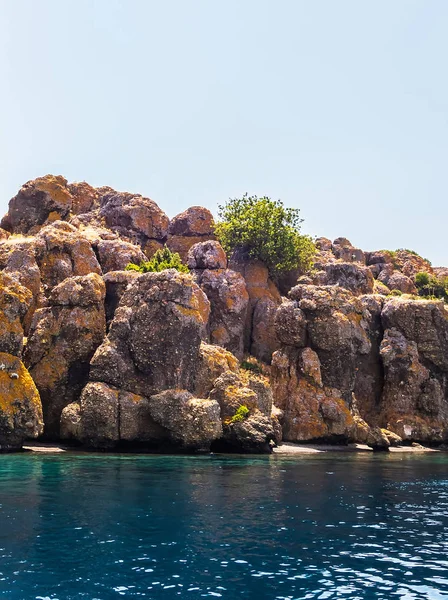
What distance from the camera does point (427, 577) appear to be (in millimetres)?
15664

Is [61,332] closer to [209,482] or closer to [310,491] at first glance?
[209,482]

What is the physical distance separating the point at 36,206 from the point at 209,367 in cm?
4670

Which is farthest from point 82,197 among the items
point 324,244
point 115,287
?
point 324,244

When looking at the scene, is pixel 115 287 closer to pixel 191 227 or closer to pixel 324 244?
pixel 191 227

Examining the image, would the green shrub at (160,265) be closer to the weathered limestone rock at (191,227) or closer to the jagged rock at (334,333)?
the jagged rock at (334,333)

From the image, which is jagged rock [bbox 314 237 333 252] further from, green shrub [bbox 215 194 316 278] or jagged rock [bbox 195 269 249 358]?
jagged rock [bbox 195 269 249 358]

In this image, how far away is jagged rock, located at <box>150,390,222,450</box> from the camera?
51.7m

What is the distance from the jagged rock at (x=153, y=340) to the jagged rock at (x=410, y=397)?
31.5 metres

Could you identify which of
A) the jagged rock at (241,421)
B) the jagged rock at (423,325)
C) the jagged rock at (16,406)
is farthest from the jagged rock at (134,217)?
the jagged rock at (16,406)

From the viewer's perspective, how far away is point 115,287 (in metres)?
62.0

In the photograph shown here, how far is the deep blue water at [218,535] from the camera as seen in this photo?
48.3 ft

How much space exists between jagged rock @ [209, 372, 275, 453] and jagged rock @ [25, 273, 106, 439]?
13640 millimetres

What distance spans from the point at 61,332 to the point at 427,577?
152ft

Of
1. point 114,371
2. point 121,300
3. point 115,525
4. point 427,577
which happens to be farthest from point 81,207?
point 427,577
